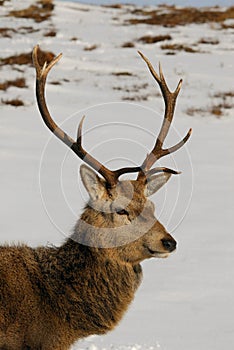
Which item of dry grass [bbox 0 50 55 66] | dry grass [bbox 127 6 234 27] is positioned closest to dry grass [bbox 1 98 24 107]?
dry grass [bbox 0 50 55 66]

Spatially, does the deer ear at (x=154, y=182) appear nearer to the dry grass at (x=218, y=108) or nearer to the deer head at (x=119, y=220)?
the deer head at (x=119, y=220)

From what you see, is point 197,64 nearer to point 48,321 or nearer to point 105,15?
point 105,15

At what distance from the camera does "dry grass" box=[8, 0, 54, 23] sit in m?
33.3

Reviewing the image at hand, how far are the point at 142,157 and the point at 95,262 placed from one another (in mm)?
6398

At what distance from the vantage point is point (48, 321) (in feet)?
15.7

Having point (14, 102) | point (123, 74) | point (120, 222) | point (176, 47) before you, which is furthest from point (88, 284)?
point (176, 47)

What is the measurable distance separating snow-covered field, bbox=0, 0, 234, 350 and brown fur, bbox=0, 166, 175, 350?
0.45 m

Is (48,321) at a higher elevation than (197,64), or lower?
higher

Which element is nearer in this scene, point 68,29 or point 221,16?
point 68,29

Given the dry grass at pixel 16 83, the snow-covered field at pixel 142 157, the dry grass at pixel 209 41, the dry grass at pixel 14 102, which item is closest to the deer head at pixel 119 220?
the snow-covered field at pixel 142 157

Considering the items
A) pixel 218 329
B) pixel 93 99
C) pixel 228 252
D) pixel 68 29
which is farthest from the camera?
pixel 68 29

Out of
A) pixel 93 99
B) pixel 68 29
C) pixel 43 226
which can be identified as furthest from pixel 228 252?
pixel 68 29

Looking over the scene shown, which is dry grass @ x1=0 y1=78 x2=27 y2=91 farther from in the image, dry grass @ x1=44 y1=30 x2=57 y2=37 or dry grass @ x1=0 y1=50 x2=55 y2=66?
dry grass @ x1=44 y1=30 x2=57 y2=37

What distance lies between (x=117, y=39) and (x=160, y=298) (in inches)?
881
